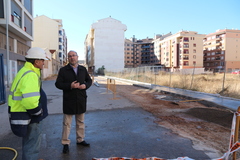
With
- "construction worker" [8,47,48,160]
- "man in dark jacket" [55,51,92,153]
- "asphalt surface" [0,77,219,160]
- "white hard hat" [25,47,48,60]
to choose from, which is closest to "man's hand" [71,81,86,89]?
"man in dark jacket" [55,51,92,153]

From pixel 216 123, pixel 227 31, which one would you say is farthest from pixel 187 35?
pixel 216 123

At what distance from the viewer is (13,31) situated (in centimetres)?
2062

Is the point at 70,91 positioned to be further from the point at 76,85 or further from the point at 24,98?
the point at 24,98

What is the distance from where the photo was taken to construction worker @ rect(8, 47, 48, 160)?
8.08 ft

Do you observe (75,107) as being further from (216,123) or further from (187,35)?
(187,35)

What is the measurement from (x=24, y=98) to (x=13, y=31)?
21547mm

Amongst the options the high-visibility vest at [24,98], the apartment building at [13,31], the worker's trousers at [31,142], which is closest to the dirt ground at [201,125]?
the worker's trousers at [31,142]

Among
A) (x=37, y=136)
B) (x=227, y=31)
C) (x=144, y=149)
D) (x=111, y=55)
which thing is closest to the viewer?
(x=37, y=136)

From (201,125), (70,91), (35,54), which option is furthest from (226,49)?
(35,54)

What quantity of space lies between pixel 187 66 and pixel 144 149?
76671 millimetres

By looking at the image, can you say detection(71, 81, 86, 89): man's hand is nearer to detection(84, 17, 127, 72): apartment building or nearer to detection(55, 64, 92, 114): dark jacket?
detection(55, 64, 92, 114): dark jacket

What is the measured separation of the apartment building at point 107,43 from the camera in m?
69.0

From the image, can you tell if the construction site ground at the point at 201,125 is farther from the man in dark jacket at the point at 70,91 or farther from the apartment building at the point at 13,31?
the apartment building at the point at 13,31

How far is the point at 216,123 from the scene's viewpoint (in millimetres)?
5938
